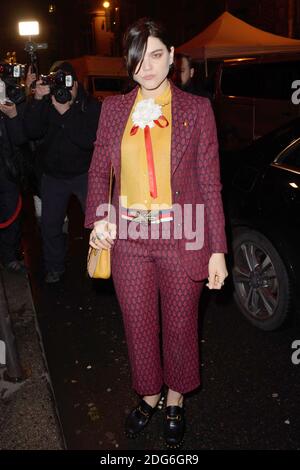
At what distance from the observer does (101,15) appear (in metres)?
33.4

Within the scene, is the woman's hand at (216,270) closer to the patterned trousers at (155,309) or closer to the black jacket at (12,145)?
the patterned trousers at (155,309)

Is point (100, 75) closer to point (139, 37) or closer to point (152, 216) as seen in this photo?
point (139, 37)

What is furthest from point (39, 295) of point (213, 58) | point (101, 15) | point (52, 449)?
point (101, 15)

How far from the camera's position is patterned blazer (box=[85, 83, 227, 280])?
210 centimetres

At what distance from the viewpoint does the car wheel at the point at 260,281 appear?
11.0ft

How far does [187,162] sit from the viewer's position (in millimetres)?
2125

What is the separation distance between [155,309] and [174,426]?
651mm

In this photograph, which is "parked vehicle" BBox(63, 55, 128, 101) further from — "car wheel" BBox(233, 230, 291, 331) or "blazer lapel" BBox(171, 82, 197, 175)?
"blazer lapel" BBox(171, 82, 197, 175)

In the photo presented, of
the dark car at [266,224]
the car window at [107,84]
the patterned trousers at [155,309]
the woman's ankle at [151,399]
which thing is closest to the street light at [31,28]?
the dark car at [266,224]

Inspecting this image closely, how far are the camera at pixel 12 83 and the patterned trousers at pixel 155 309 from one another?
6.94 ft

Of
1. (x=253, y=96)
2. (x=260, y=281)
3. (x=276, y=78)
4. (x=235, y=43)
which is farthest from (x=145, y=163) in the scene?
(x=235, y=43)

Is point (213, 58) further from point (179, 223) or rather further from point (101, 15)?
point (101, 15)

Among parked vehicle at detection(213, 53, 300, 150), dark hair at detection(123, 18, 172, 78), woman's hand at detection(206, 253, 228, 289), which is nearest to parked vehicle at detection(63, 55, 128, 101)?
parked vehicle at detection(213, 53, 300, 150)
